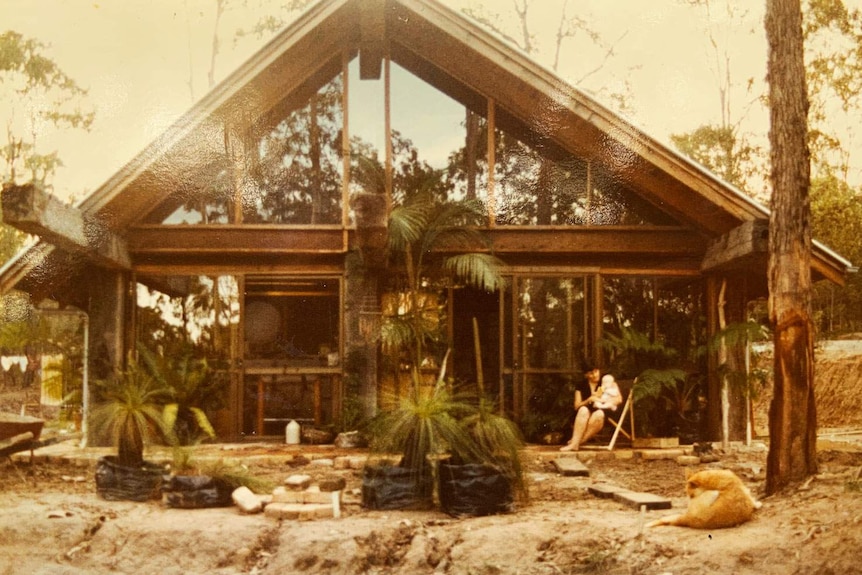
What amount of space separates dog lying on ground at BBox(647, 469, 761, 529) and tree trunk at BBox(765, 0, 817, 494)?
989 mm

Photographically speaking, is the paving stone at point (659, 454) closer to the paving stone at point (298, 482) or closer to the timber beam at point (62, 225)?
the paving stone at point (298, 482)

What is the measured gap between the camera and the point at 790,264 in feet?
22.1

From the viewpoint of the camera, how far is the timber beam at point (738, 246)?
9141mm

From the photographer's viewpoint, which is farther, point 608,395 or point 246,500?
point 608,395

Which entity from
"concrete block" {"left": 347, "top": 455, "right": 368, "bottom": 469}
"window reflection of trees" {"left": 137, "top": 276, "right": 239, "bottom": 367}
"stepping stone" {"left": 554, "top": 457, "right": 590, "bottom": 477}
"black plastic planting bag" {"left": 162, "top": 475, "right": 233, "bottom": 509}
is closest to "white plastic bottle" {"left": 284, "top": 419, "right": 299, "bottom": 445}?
"window reflection of trees" {"left": 137, "top": 276, "right": 239, "bottom": 367}

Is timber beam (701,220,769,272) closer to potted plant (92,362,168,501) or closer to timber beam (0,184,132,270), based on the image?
potted plant (92,362,168,501)

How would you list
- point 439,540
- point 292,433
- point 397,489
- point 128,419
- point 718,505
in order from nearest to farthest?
point 718,505, point 439,540, point 397,489, point 128,419, point 292,433

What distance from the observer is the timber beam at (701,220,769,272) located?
9.14 metres

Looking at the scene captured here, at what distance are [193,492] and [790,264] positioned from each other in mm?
5185

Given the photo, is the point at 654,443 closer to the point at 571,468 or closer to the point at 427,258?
the point at 571,468

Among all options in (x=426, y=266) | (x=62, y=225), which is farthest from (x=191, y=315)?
(x=426, y=266)

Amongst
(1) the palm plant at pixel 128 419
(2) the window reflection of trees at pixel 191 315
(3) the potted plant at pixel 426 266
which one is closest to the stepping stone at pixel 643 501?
(3) the potted plant at pixel 426 266

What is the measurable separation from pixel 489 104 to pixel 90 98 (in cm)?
488

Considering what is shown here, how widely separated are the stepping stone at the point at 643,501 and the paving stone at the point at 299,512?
2.42 meters
